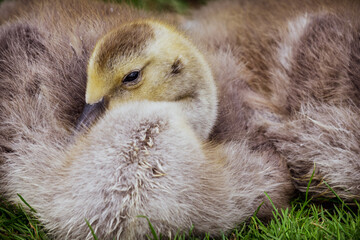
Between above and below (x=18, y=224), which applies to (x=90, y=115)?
above

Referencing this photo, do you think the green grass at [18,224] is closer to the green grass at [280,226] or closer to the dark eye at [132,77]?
the green grass at [280,226]

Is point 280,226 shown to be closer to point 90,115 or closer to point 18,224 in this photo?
point 90,115

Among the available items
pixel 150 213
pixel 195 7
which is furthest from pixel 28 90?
pixel 195 7

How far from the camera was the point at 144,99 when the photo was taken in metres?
1.87

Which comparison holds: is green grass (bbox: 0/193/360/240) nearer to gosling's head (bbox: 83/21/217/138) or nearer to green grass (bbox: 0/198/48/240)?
green grass (bbox: 0/198/48/240)

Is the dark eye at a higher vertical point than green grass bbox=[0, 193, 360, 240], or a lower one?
higher

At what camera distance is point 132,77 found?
1840 mm

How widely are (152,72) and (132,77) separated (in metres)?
0.10

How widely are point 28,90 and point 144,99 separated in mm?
529

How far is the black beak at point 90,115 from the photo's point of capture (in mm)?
1767

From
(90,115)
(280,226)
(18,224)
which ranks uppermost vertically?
(90,115)

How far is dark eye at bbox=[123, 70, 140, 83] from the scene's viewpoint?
1.83m

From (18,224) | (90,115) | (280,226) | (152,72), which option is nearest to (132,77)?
(152,72)

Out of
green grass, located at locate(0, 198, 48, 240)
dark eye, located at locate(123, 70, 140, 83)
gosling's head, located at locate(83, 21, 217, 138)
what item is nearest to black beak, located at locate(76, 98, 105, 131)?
gosling's head, located at locate(83, 21, 217, 138)
